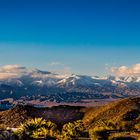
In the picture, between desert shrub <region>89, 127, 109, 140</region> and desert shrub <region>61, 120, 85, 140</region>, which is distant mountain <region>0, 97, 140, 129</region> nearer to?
desert shrub <region>61, 120, 85, 140</region>

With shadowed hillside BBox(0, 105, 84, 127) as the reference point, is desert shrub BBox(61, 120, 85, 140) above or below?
above

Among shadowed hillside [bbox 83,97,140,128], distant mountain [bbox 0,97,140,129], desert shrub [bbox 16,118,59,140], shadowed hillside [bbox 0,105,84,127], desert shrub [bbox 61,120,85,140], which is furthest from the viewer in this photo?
shadowed hillside [bbox 0,105,84,127]

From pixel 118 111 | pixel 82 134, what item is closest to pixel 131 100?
pixel 118 111

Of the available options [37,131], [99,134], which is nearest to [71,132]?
[99,134]

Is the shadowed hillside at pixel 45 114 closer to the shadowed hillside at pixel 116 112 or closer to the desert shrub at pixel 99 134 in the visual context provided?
the shadowed hillside at pixel 116 112

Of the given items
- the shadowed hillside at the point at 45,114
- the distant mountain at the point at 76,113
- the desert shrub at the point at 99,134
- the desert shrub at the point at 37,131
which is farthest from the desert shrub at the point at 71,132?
the shadowed hillside at the point at 45,114

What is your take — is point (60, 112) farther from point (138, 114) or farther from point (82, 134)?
point (82, 134)

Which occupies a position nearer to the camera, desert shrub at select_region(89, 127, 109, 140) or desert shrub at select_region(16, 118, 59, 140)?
desert shrub at select_region(89, 127, 109, 140)

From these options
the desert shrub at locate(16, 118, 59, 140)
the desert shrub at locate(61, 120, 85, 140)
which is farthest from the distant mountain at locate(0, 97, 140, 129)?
the desert shrub at locate(16, 118, 59, 140)

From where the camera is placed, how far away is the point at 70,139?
92.7 m

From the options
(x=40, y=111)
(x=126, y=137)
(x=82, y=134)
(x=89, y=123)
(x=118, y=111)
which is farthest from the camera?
(x=40, y=111)

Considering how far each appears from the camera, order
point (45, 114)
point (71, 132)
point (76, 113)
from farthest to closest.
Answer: point (76, 113) → point (45, 114) → point (71, 132)

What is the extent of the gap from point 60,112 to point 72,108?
26.7ft

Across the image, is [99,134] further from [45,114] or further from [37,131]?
[45,114]
